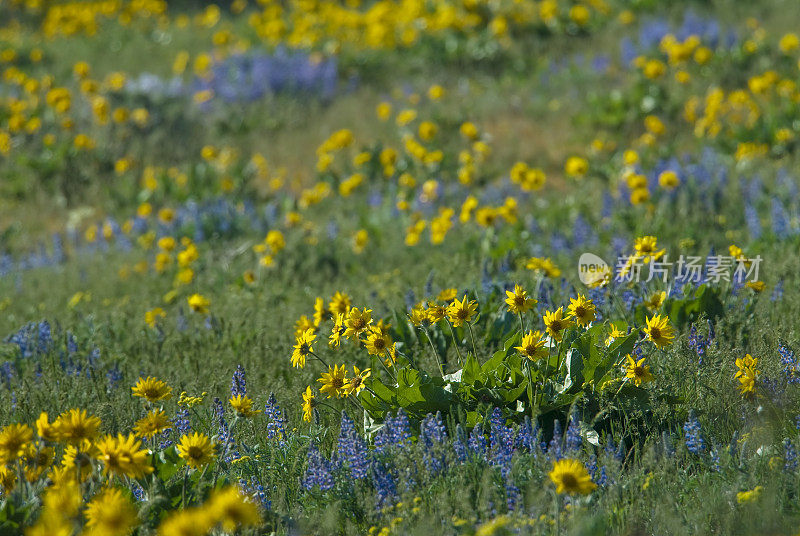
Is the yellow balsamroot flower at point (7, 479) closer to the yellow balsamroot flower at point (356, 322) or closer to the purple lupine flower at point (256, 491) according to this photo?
the purple lupine flower at point (256, 491)

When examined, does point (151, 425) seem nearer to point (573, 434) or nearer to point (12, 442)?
point (12, 442)

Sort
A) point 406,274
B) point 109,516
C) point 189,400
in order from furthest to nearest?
point 406,274 < point 189,400 < point 109,516

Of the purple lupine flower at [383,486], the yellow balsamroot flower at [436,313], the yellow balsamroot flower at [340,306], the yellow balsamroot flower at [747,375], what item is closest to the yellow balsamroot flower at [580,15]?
the yellow balsamroot flower at [340,306]

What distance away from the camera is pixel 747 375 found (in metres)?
3.11

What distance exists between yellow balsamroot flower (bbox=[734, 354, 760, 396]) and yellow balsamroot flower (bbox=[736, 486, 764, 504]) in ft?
2.09

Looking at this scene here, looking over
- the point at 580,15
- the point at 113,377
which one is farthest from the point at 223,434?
the point at 580,15

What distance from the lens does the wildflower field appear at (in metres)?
2.73

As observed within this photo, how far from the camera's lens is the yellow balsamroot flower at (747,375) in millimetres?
3104

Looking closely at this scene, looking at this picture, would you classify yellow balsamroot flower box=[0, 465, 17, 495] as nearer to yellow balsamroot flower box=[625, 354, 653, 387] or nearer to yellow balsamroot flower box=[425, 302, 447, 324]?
yellow balsamroot flower box=[425, 302, 447, 324]

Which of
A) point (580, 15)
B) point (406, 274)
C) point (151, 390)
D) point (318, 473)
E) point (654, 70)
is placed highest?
point (580, 15)

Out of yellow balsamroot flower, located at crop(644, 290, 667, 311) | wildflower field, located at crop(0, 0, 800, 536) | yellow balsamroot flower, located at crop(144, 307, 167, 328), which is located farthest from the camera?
yellow balsamroot flower, located at crop(144, 307, 167, 328)

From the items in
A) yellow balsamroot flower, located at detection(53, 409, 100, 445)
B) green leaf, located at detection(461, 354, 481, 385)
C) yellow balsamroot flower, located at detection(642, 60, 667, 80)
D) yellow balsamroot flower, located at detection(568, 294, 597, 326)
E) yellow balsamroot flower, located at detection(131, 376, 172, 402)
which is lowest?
green leaf, located at detection(461, 354, 481, 385)

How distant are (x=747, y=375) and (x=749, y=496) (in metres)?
0.73

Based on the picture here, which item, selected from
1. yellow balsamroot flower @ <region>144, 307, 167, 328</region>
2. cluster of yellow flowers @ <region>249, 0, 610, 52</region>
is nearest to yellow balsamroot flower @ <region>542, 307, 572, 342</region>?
yellow balsamroot flower @ <region>144, 307, 167, 328</region>
